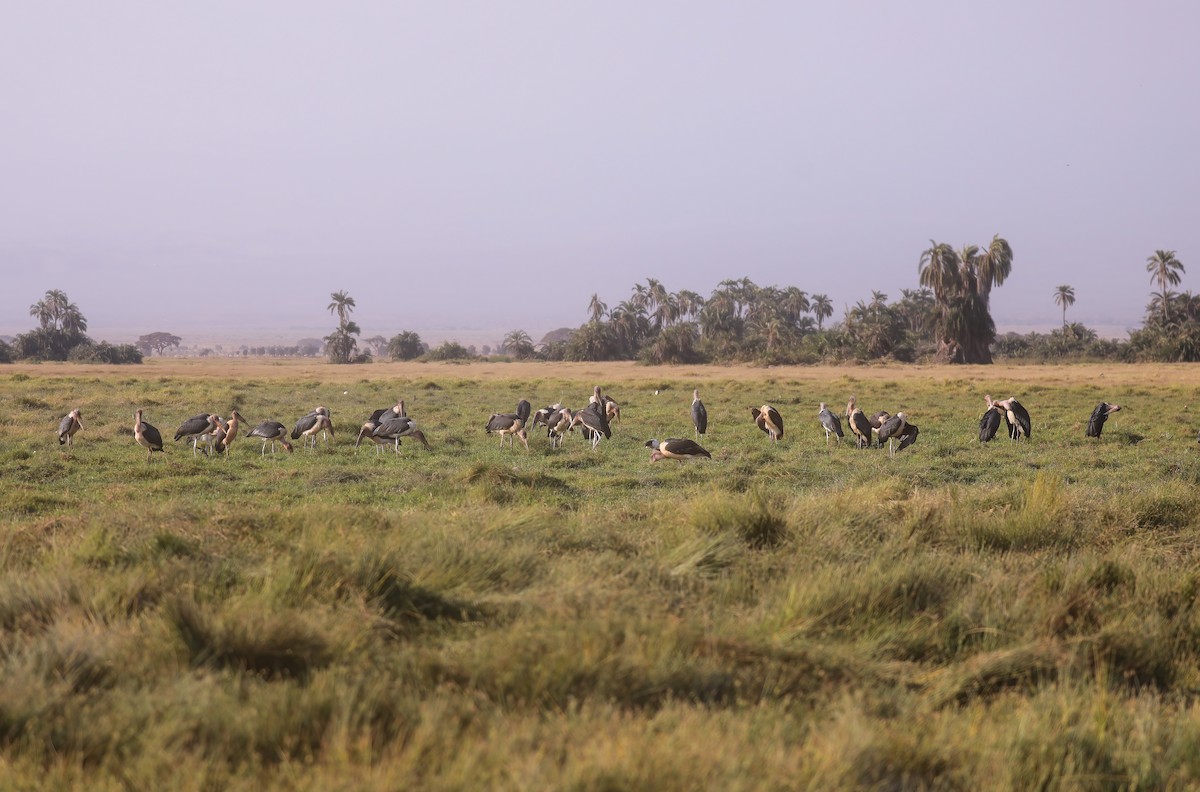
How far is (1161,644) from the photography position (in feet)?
17.9

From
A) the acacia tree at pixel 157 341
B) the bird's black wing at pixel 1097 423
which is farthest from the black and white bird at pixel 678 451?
the acacia tree at pixel 157 341

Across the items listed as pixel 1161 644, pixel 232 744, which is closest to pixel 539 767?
pixel 232 744

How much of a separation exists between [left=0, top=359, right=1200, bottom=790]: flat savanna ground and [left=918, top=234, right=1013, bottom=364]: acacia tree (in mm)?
65579

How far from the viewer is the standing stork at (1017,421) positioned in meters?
18.5

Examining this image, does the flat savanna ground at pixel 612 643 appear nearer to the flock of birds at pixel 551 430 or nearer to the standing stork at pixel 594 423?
the flock of birds at pixel 551 430

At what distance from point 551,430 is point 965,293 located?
6375 cm

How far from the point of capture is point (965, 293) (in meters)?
75.1

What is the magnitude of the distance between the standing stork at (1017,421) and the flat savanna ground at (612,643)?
8.16m

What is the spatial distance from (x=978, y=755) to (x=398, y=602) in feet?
10.7

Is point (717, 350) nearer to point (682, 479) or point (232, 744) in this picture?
point (682, 479)

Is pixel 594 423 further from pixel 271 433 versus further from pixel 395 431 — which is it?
pixel 271 433

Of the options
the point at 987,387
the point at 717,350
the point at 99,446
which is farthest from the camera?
the point at 717,350

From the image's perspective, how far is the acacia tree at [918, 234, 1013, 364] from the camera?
2852 inches

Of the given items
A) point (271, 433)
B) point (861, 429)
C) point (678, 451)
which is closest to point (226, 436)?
point (271, 433)
